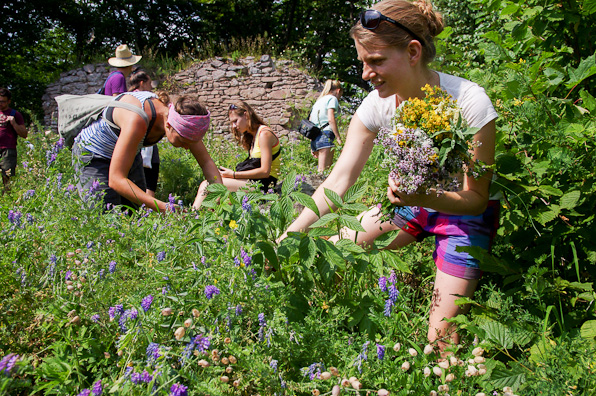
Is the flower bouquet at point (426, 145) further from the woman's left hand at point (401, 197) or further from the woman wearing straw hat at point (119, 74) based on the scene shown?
the woman wearing straw hat at point (119, 74)

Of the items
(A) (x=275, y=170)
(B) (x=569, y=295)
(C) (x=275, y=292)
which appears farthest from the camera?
(A) (x=275, y=170)

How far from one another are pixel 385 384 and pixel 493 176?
1.15 m

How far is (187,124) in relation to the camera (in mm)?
3027

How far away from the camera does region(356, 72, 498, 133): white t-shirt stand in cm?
177

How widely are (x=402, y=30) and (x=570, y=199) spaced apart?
3.31 feet

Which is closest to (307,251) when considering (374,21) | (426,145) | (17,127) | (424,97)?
(426,145)

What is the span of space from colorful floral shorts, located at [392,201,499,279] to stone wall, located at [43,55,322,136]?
10.7 metres

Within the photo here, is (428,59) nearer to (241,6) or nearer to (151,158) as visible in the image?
(151,158)

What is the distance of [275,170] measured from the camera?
17.3 ft

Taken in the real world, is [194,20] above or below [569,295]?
below

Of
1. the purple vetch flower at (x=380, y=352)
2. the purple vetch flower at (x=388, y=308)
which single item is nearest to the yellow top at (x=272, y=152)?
the purple vetch flower at (x=388, y=308)

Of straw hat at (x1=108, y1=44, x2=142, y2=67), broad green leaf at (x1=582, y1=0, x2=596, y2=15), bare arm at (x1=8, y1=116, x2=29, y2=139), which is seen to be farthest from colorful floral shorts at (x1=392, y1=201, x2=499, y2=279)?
bare arm at (x1=8, y1=116, x2=29, y2=139)

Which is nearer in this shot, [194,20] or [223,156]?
[223,156]

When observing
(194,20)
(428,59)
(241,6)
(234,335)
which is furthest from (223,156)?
(194,20)
